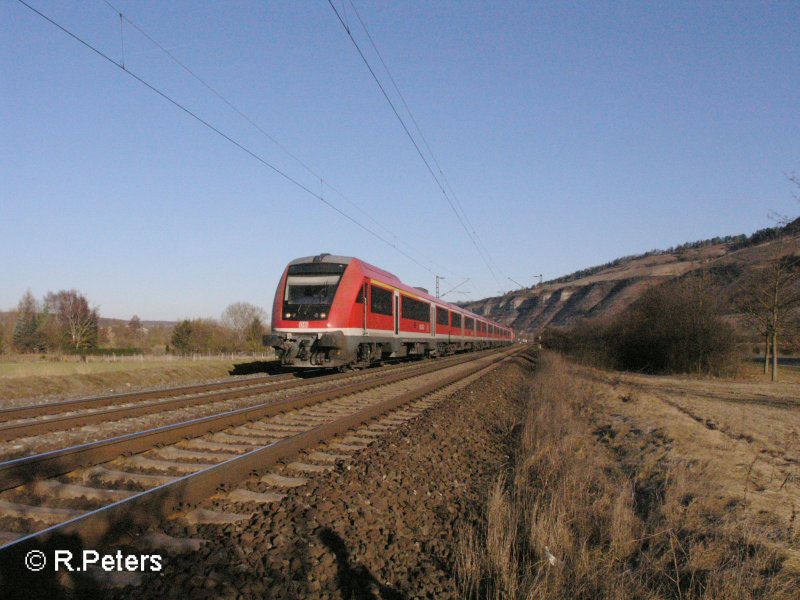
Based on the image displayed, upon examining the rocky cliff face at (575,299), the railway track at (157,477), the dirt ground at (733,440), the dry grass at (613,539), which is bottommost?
the dirt ground at (733,440)

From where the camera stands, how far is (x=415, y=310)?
2444 centimetres

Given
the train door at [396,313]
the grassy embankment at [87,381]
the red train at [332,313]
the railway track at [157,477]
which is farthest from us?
the train door at [396,313]

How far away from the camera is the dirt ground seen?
194 inches

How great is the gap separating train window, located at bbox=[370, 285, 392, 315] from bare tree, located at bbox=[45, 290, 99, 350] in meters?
57.0

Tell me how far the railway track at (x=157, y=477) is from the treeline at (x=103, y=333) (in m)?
44.5

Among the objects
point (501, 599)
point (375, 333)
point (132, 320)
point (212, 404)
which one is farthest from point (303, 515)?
point (132, 320)

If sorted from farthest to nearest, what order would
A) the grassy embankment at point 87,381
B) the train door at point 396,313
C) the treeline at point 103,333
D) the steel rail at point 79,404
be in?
the treeline at point 103,333, the train door at point 396,313, the grassy embankment at point 87,381, the steel rail at point 79,404

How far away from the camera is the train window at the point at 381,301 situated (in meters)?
18.4

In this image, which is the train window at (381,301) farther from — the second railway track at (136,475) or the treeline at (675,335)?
the treeline at (675,335)

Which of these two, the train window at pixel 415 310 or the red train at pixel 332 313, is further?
the train window at pixel 415 310

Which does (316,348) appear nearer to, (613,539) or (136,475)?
(136,475)

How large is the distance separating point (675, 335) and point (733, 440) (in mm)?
20120

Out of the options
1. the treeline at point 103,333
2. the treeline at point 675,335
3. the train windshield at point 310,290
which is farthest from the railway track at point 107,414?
the treeline at point 103,333

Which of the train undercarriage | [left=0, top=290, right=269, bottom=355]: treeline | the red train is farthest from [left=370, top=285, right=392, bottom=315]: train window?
[left=0, top=290, right=269, bottom=355]: treeline
